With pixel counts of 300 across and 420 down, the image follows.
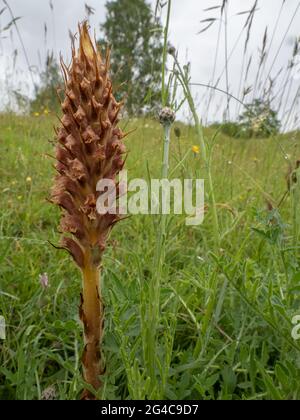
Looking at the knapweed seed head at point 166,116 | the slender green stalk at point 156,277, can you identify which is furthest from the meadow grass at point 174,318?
the knapweed seed head at point 166,116

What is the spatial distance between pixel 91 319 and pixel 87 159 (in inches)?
15.3

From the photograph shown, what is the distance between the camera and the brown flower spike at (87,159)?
88cm

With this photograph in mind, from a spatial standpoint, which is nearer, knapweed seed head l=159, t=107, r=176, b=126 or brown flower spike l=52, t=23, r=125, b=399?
brown flower spike l=52, t=23, r=125, b=399

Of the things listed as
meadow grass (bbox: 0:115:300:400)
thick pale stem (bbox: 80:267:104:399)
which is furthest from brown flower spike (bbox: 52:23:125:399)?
meadow grass (bbox: 0:115:300:400)

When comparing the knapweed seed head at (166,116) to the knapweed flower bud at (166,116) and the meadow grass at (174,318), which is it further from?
the meadow grass at (174,318)

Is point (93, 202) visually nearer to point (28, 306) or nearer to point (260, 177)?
point (28, 306)

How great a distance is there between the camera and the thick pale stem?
3.24ft

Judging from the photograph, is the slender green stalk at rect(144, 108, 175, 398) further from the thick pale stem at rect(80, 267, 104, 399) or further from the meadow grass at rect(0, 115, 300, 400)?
the thick pale stem at rect(80, 267, 104, 399)

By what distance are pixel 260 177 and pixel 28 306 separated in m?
2.72

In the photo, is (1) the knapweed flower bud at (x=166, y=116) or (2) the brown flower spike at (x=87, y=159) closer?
(2) the brown flower spike at (x=87, y=159)

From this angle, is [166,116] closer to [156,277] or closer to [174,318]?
[156,277]

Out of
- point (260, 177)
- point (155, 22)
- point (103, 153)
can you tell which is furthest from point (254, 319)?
point (260, 177)

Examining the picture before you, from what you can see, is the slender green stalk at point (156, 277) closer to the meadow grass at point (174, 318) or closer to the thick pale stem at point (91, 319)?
the meadow grass at point (174, 318)

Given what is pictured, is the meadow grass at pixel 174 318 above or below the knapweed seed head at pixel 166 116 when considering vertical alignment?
below
